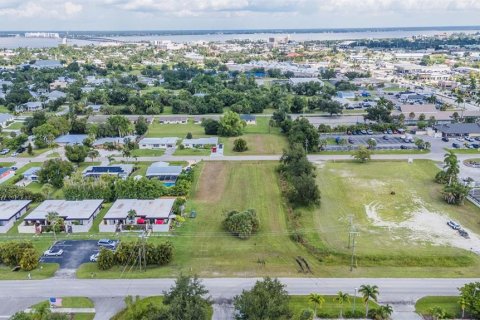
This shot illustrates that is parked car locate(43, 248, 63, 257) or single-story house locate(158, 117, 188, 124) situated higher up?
single-story house locate(158, 117, 188, 124)

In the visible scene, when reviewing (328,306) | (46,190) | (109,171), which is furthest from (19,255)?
(328,306)

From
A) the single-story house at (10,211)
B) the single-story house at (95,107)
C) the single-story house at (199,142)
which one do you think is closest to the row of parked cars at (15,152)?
the single-story house at (10,211)

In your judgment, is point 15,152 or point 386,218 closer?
point 386,218

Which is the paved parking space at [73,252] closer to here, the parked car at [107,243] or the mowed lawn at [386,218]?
the parked car at [107,243]

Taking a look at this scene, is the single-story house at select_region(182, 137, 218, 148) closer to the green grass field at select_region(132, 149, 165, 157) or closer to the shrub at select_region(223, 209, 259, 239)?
the green grass field at select_region(132, 149, 165, 157)

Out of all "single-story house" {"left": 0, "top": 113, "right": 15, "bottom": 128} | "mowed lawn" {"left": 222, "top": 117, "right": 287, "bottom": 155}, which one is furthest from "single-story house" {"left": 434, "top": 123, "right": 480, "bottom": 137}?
"single-story house" {"left": 0, "top": 113, "right": 15, "bottom": 128}

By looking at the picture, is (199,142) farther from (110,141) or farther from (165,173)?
(165,173)

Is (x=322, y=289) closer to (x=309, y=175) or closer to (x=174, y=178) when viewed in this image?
(x=309, y=175)
